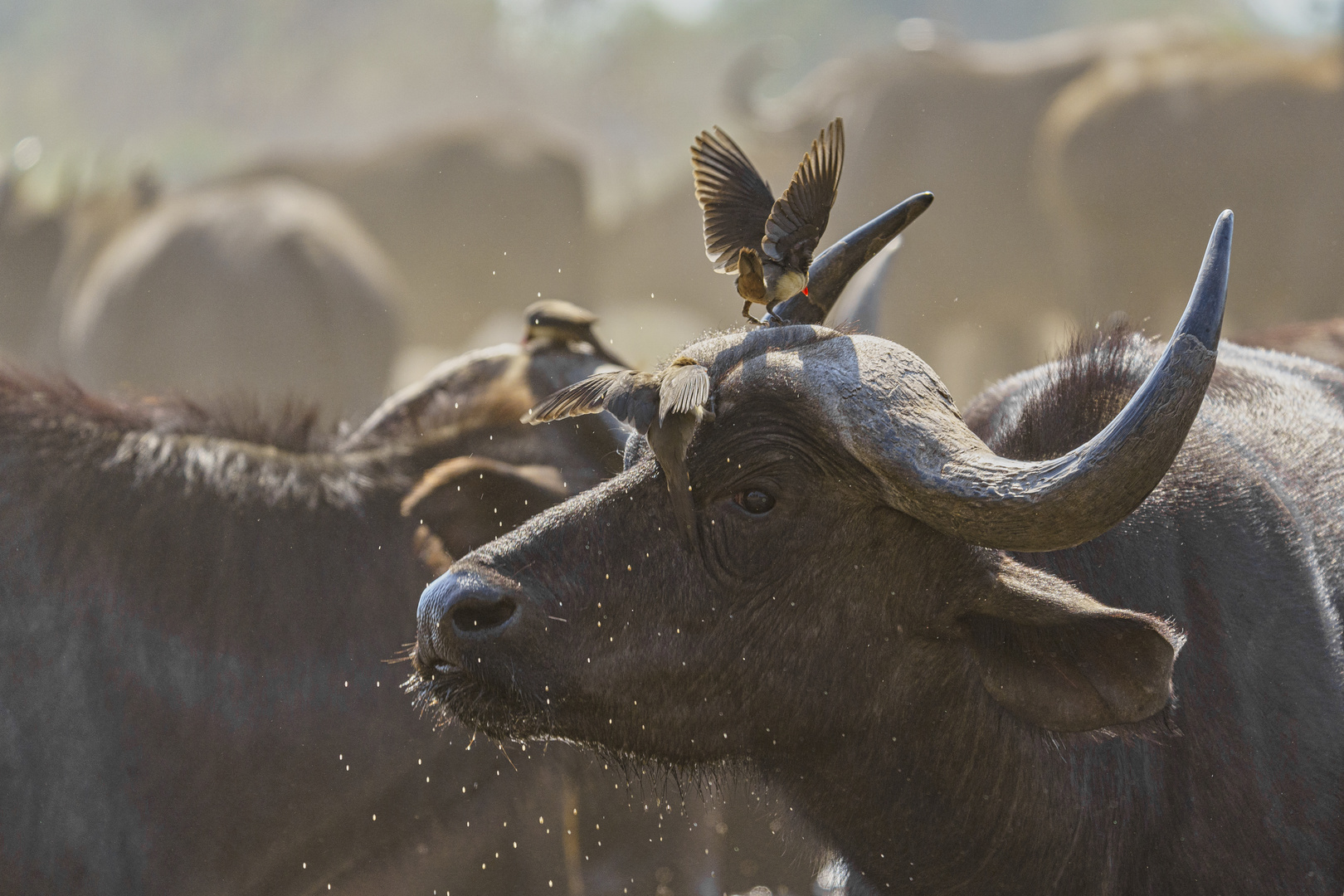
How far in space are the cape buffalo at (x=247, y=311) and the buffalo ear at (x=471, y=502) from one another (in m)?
8.33

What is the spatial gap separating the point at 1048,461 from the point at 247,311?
11248mm

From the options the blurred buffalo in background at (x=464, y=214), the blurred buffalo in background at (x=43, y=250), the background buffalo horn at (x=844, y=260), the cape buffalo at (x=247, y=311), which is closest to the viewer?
the background buffalo horn at (x=844, y=260)

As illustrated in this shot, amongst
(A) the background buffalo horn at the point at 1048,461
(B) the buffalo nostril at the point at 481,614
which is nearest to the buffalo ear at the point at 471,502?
(B) the buffalo nostril at the point at 481,614

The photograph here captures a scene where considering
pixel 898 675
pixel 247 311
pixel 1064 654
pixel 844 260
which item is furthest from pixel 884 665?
pixel 247 311

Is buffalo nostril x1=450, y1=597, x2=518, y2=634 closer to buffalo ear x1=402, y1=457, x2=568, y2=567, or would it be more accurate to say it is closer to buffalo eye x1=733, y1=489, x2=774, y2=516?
buffalo eye x1=733, y1=489, x2=774, y2=516

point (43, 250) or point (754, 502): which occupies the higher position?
point (43, 250)

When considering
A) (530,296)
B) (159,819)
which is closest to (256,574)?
(159,819)

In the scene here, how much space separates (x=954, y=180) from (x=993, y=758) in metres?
→ 11.9

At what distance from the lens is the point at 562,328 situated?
14.7ft

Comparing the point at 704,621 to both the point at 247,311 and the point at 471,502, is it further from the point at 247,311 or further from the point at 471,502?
the point at 247,311

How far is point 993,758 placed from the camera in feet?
9.69

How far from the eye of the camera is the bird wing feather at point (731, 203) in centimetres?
320

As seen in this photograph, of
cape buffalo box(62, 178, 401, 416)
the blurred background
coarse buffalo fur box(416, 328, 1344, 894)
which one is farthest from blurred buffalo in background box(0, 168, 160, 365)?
coarse buffalo fur box(416, 328, 1344, 894)

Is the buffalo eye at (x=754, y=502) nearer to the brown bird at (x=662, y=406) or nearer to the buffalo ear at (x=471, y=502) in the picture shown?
the brown bird at (x=662, y=406)
